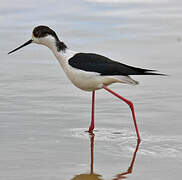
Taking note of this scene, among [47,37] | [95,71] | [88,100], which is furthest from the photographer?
[88,100]

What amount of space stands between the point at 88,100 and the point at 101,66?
1.17 m

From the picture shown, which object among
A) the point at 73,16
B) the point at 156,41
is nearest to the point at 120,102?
the point at 156,41

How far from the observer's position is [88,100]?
7824 millimetres

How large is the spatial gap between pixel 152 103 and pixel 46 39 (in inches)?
56.2

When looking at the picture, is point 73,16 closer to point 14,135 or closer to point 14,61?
point 14,61

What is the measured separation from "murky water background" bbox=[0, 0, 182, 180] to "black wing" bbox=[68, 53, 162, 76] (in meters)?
0.57

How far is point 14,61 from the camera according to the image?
9852mm

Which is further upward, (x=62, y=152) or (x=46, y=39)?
(x=46, y=39)

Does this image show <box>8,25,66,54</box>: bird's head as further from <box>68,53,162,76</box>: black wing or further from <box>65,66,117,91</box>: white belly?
<box>65,66,117,91</box>: white belly

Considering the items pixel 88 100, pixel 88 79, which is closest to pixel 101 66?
pixel 88 79

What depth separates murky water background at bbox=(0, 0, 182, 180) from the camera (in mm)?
5617

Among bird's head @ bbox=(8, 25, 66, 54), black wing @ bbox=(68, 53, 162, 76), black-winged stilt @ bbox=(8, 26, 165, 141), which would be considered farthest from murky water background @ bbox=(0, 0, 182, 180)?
bird's head @ bbox=(8, 25, 66, 54)

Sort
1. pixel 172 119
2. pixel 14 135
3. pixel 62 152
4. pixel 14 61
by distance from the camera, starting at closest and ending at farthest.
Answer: pixel 62 152
pixel 14 135
pixel 172 119
pixel 14 61

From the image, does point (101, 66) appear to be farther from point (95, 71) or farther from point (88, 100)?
point (88, 100)
